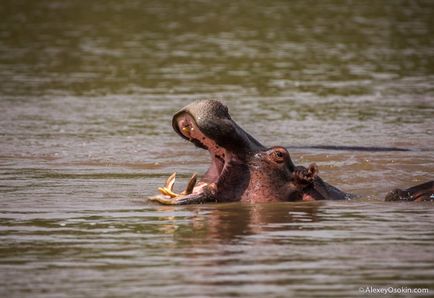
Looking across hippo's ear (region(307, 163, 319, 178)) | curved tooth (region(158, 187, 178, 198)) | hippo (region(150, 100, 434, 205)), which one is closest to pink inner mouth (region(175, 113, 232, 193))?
hippo (region(150, 100, 434, 205))

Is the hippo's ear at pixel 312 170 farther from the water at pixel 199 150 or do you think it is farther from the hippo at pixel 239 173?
the water at pixel 199 150

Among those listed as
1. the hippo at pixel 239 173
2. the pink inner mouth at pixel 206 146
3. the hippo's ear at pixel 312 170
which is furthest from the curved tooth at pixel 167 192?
the hippo's ear at pixel 312 170

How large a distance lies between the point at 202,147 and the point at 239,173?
0.30 metres

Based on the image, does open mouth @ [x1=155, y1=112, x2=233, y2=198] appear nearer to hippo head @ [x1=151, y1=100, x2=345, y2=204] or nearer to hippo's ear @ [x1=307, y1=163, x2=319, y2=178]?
hippo head @ [x1=151, y1=100, x2=345, y2=204]

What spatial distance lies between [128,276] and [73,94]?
9.39 metres

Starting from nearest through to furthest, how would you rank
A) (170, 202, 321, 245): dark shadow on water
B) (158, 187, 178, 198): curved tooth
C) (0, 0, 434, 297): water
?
1. (0, 0, 434, 297): water
2. (170, 202, 321, 245): dark shadow on water
3. (158, 187, 178, 198): curved tooth

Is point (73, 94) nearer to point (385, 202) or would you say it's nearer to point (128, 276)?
point (385, 202)

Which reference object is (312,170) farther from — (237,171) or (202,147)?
(202,147)

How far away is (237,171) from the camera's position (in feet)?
27.6

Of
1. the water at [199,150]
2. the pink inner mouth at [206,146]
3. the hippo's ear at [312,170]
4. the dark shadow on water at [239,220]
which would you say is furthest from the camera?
the hippo's ear at [312,170]

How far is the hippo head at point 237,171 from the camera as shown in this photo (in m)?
8.15

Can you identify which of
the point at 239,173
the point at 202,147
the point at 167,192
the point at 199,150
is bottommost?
the point at 199,150

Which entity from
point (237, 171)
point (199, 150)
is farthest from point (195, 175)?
point (199, 150)

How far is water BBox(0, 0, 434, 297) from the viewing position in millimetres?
6473
